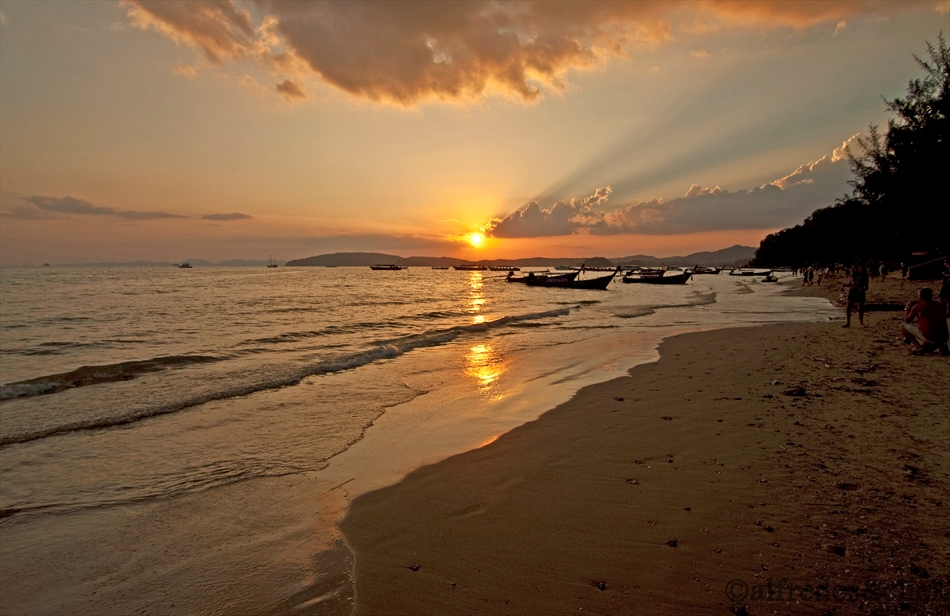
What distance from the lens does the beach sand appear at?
328cm

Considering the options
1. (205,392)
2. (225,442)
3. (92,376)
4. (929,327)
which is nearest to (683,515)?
(225,442)

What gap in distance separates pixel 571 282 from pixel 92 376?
56.5m

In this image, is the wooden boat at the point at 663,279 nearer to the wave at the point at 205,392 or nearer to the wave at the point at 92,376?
the wave at the point at 205,392

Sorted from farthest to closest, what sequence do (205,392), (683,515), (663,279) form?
(663,279) → (205,392) → (683,515)

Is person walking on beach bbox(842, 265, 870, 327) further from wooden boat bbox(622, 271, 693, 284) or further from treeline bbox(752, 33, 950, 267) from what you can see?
wooden boat bbox(622, 271, 693, 284)

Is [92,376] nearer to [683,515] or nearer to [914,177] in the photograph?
[683,515]

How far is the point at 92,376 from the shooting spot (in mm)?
12391

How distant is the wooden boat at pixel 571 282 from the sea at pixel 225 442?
41.6m

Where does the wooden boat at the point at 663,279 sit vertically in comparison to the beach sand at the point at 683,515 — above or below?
above

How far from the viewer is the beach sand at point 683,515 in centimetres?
328

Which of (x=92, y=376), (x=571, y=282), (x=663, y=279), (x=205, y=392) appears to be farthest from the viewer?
(x=663, y=279)

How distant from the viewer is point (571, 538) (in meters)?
4.09

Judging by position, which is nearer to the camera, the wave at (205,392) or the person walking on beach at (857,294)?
the wave at (205,392)

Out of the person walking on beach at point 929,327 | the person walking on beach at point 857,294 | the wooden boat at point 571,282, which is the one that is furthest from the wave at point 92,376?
the wooden boat at point 571,282
